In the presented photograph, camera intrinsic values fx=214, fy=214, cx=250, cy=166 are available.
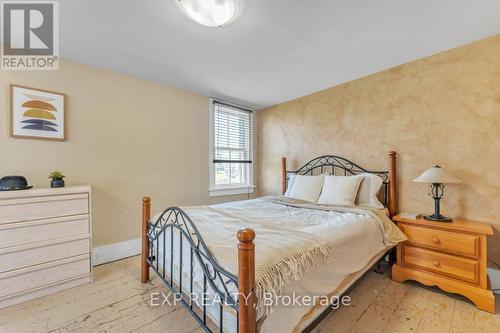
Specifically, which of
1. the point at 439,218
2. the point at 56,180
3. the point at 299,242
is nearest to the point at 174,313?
the point at 299,242

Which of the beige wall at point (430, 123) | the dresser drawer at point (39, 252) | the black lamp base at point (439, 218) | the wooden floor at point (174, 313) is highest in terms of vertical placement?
the beige wall at point (430, 123)

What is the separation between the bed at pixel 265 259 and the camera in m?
1.00

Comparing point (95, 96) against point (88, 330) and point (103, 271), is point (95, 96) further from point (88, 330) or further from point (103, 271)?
→ point (88, 330)

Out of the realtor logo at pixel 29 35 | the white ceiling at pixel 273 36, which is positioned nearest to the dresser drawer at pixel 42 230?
the realtor logo at pixel 29 35

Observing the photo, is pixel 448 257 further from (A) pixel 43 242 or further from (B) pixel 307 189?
(A) pixel 43 242

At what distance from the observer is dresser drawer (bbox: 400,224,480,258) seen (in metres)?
1.80

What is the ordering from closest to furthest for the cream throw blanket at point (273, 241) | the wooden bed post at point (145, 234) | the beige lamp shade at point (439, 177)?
the cream throw blanket at point (273, 241), the beige lamp shade at point (439, 177), the wooden bed post at point (145, 234)

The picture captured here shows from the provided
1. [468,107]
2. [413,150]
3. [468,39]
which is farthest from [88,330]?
[468,39]

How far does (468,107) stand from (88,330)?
12.4 feet

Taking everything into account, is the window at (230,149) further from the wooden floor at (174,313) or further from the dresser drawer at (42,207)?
the wooden floor at (174,313)

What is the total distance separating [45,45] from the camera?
6.91 ft

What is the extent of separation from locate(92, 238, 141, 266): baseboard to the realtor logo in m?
2.10

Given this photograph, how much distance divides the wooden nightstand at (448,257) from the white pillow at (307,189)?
2.91 feet

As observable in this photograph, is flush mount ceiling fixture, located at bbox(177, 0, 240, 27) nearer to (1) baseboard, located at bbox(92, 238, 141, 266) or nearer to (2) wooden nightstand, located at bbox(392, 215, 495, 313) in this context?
(2) wooden nightstand, located at bbox(392, 215, 495, 313)
